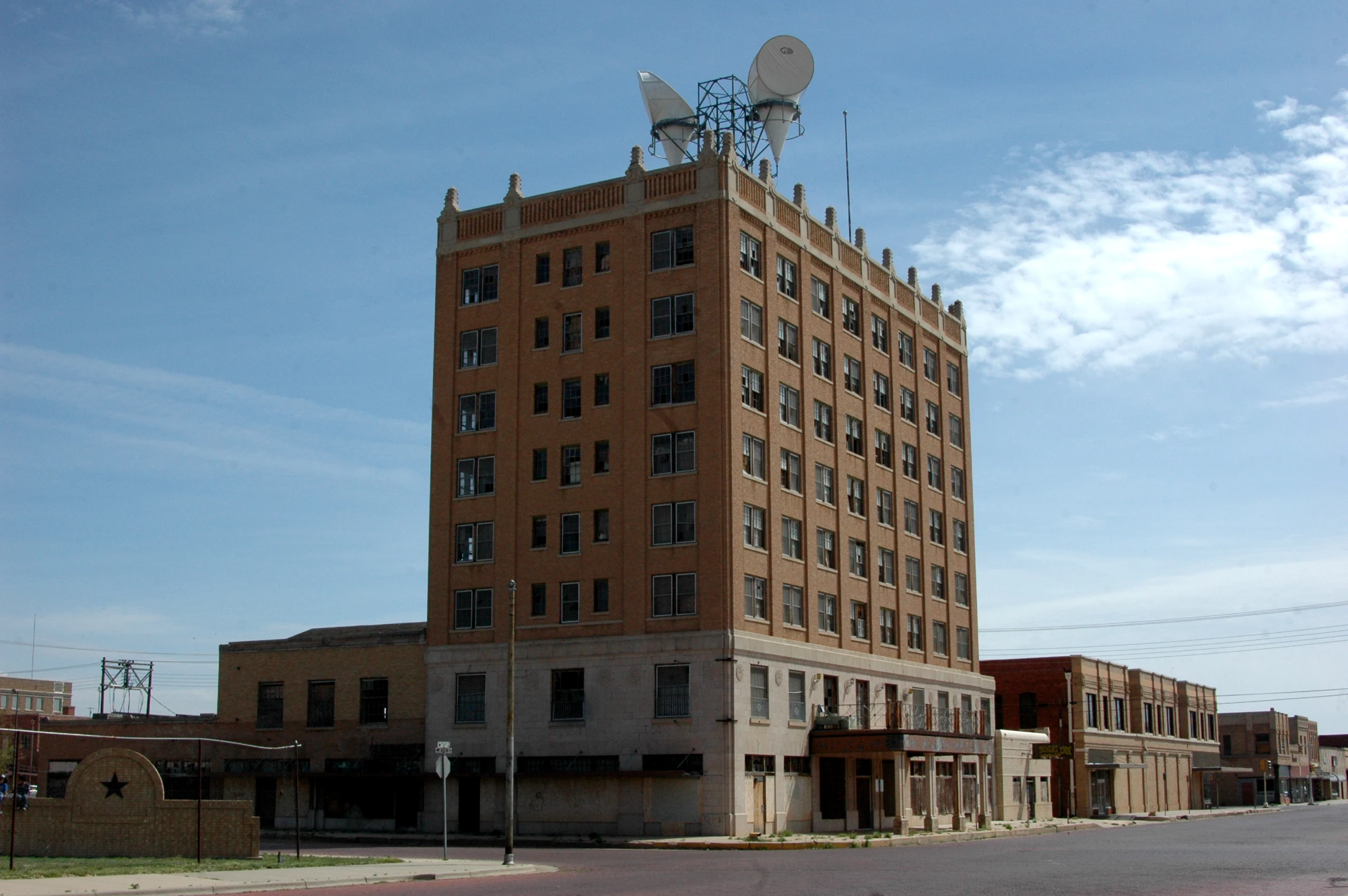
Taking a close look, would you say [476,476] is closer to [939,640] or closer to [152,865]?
[939,640]

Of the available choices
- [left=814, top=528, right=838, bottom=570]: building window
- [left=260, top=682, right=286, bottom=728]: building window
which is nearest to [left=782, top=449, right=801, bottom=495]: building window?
[left=814, top=528, right=838, bottom=570]: building window

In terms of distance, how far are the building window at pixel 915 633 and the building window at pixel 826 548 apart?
9.11m

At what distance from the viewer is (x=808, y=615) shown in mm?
62094

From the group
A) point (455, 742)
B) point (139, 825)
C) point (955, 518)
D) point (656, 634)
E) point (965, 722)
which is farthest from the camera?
point (955, 518)

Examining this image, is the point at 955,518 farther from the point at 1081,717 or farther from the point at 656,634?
the point at 656,634

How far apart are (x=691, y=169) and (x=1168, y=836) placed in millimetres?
33323

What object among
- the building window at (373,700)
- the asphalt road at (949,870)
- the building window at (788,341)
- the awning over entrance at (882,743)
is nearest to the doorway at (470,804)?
the building window at (373,700)

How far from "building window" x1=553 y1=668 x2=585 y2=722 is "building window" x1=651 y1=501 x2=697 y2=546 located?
6.31m

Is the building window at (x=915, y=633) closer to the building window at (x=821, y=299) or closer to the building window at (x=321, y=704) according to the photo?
the building window at (x=821, y=299)

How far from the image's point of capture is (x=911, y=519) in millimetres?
74062

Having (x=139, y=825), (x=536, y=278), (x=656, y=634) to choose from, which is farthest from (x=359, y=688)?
(x=139, y=825)

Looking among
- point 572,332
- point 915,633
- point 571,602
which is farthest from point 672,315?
point 915,633

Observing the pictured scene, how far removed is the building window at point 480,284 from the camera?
6438 centimetres

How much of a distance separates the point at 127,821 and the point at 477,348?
31.3 metres
